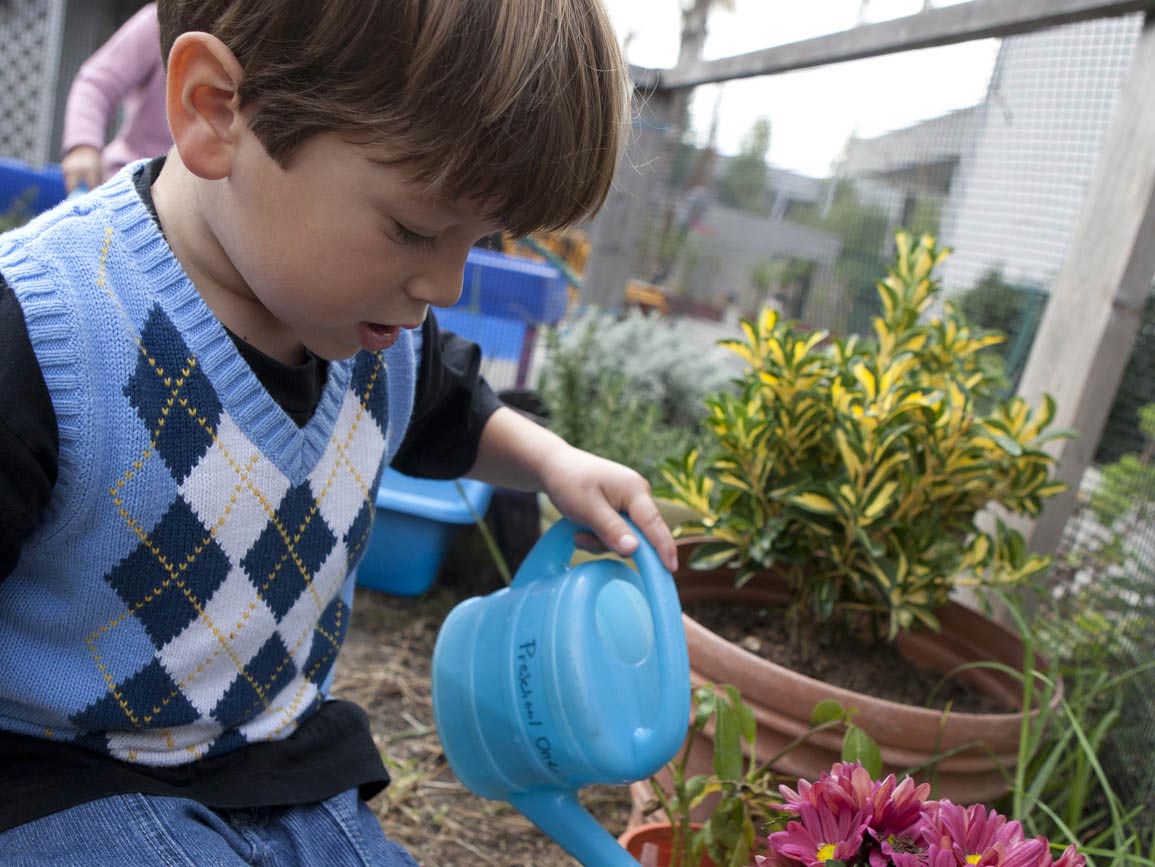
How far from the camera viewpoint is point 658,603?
101 centimetres

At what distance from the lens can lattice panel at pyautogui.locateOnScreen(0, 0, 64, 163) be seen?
8.17 metres

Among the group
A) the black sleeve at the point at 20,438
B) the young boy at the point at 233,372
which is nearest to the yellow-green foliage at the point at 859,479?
the young boy at the point at 233,372

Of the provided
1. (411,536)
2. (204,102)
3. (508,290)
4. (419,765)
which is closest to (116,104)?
(508,290)

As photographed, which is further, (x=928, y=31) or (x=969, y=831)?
(x=928, y=31)

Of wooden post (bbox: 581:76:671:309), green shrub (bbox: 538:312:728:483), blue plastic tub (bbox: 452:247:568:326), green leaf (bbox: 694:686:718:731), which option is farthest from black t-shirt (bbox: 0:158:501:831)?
wooden post (bbox: 581:76:671:309)

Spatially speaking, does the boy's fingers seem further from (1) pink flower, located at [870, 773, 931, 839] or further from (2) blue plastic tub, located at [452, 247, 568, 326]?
(2) blue plastic tub, located at [452, 247, 568, 326]

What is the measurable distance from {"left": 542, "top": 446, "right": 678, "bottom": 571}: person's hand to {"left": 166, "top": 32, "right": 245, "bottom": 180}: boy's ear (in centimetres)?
50

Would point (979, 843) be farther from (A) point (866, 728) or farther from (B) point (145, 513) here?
(B) point (145, 513)

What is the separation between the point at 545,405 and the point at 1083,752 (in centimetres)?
136

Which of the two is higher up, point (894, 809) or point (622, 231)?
point (622, 231)

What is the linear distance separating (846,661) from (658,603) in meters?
0.67

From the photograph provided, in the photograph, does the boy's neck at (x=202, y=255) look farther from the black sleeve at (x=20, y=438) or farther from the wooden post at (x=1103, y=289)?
the wooden post at (x=1103, y=289)

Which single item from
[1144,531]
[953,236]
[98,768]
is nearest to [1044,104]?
[953,236]

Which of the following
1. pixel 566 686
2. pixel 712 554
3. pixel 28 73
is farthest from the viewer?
pixel 28 73
